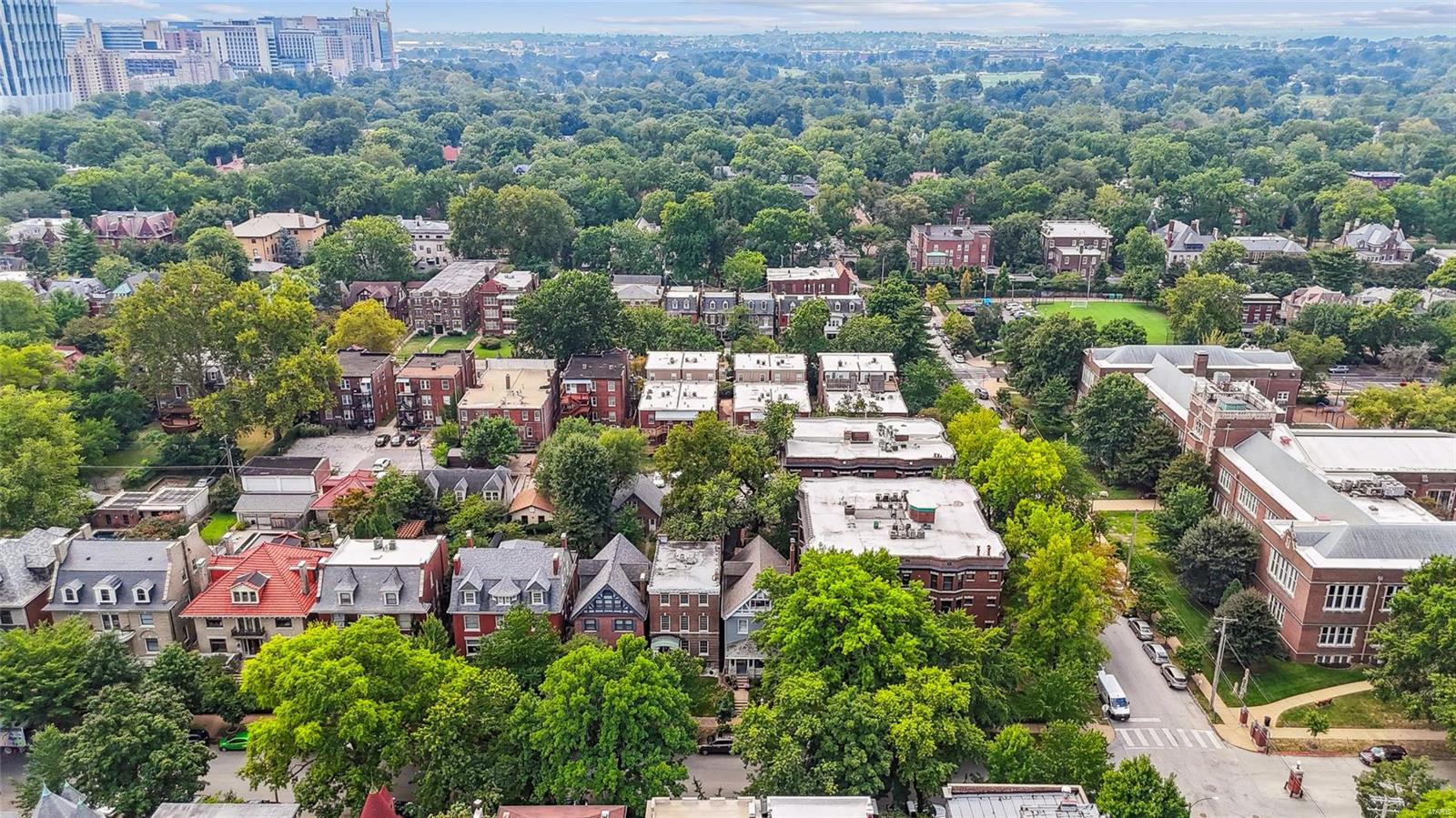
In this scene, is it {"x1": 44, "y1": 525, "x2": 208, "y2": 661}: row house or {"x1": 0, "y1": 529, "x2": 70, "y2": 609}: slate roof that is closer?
{"x1": 44, "y1": 525, "x2": 208, "y2": 661}: row house

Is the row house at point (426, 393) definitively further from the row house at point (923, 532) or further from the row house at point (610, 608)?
the row house at point (610, 608)

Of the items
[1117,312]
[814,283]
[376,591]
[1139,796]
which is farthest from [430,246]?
[1139,796]

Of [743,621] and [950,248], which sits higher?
[950,248]

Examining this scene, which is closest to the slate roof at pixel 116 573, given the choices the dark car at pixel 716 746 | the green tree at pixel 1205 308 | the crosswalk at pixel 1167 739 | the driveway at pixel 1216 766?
the dark car at pixel 716 746

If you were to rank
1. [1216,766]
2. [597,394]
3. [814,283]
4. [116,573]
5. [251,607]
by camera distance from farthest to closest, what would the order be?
[814,283], [597,394], [116,573], [251,607], [1216,766]

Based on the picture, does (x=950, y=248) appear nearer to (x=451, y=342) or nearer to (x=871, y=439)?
(x=451, y=342)

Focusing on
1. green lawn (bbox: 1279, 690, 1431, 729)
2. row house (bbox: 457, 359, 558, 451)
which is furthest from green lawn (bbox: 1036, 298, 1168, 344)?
green lawn (bbox: 1279, 690, 1431, 729)

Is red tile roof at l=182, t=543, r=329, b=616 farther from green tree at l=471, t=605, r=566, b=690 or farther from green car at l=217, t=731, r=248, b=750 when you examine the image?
green tree at l=471, t=605, r=566, b=690
